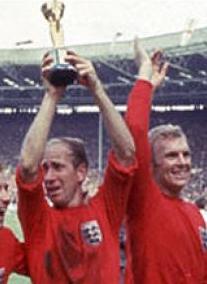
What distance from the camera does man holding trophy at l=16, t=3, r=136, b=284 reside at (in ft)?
9.70

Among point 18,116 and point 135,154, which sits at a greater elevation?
point 18,116

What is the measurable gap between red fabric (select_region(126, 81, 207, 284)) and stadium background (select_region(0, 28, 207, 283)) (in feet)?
101

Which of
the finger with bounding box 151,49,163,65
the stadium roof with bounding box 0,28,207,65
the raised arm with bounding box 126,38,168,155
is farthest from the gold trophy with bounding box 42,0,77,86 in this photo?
the stadium roof with bounding box 0,28,207,65

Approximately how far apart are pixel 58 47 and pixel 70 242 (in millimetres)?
750

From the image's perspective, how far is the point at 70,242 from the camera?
3.10m

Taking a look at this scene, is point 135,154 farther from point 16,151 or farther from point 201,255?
point 16,151

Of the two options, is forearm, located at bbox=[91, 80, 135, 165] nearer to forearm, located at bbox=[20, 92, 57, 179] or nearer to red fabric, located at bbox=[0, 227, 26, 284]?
forearm, located at bbox=[20, 92, 57, 179]

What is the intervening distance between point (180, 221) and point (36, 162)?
73cm

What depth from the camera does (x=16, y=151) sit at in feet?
132

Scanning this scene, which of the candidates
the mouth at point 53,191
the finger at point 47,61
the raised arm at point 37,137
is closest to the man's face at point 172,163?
the mouth at point 53,191

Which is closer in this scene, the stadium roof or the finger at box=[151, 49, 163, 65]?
the finger at box=[151, 49, 163, 65]

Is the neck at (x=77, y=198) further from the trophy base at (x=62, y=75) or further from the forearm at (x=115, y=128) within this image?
the trophy base at (x=62, y=75)

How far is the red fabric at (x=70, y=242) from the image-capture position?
121 inches

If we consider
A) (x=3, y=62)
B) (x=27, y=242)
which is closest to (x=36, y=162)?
(x=27, y=242)
